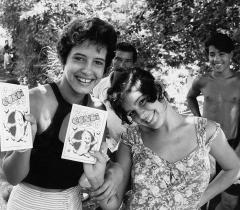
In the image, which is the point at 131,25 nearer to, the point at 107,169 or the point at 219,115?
the point at 219,115

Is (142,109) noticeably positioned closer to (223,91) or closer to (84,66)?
(84,66)

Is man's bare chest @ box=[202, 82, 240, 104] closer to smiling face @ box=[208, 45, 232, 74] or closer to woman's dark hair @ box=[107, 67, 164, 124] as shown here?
smiling face @ box=[208, 45, 232, 74]

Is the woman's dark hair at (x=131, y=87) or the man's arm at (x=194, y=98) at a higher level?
the woman's dark hair at (x=131, y=87)

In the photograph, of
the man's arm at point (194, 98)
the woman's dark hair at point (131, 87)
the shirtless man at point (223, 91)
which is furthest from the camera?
the man's arm at point (194, 98)

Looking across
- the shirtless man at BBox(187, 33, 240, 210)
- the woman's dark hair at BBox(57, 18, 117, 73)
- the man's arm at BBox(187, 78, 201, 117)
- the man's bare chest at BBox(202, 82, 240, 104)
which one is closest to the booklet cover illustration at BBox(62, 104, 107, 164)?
the woman's dark hair at BBox(57, 18, 117, 73)

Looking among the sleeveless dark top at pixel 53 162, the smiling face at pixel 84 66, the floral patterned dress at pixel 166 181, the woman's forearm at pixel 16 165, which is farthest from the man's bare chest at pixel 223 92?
the woman's forearm at pixel 16 165

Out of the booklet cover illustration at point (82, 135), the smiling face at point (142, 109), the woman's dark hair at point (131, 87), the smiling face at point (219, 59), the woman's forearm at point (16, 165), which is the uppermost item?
the smiling face at point (219, 59)

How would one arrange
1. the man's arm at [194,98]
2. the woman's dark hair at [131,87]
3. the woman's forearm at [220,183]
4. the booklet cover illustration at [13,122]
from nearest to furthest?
the booklet cover illustration at [13,122], the woman's dark hair at [131,87], the woman's forearm at [220,183], the man's arm at [194,98]

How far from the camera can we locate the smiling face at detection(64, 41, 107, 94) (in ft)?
6.51

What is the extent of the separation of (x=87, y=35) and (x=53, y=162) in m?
0.74

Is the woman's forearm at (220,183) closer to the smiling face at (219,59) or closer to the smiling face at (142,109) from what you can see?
the smiling face at (142,109)

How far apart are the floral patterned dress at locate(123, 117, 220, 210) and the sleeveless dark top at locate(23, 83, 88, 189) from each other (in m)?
0.37

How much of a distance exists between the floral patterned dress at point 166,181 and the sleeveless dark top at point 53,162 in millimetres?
367

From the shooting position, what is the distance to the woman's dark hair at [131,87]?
1.86 meters
